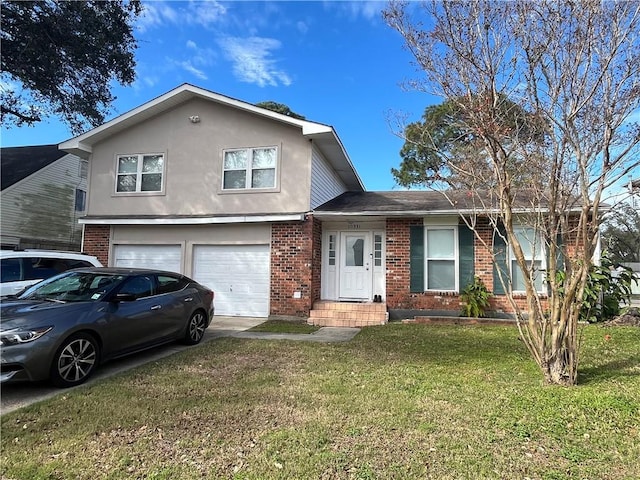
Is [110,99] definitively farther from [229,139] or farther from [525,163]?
[525,163]

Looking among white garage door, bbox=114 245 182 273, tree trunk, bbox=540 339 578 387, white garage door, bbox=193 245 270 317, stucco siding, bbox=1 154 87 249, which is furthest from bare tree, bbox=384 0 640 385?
stucco siding, bbox=1 154 87 249

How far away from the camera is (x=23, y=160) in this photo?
19.2 meters

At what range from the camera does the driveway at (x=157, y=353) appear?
4498 millimetres

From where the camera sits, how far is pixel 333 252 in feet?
37.6

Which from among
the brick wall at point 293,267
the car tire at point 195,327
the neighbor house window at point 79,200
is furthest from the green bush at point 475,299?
the neighbor house window at point 79,200

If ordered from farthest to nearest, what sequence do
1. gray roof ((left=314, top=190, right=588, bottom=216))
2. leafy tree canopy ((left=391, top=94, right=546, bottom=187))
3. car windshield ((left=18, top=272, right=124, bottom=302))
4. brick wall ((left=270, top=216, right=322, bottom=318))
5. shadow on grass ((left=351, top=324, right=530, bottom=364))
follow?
brick wall ((left=270, top=216, right=322, bottom=318)), gray roof ((left=314, top=190, right=588, bottom=216)), shadow on grass ((left=351, top=324, right=530, bottom=364)), car windshield ((left=18, top=272, right=124, bottom=302)), leafy tree canopy ((left=391, top=94, right=546, bottom=187))

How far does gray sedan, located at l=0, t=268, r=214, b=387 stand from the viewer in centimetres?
447

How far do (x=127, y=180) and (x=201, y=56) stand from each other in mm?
4202

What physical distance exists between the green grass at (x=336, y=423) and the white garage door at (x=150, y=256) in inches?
239

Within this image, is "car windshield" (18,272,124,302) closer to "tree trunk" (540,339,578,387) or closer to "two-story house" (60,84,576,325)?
"two-story house" (60,84,576,325)

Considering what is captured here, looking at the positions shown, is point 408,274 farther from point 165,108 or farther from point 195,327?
point 165,108

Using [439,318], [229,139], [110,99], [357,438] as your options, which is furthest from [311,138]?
[110,99]

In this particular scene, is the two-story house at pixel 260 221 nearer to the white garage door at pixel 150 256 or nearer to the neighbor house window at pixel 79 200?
the white garage door at pixel 150 256

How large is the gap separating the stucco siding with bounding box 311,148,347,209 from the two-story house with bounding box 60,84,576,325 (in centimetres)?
6
